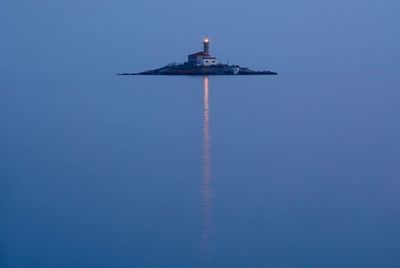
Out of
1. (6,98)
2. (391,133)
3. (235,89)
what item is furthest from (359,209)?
(235,89)

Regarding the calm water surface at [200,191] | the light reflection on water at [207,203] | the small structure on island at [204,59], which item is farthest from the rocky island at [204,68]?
the light reflection on water at [207,203]

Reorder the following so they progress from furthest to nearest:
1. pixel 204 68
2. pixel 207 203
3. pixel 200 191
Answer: pixel 204 68 → pixel 200 191 → pixel 207 203

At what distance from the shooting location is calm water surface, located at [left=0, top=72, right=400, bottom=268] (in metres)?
3.80

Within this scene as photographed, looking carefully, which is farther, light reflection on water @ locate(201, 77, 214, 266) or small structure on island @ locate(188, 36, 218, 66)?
small structure on island @ locate(188, 36, 218, 66)

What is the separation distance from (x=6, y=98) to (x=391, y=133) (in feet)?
26.7

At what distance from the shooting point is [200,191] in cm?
509

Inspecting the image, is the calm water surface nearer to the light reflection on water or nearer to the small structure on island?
the light reflection on water

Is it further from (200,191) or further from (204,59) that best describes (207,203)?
(204,59)

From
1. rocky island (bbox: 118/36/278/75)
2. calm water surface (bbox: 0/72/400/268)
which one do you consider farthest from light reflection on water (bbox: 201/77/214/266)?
rocky island (bbox: 118/36/278/75)

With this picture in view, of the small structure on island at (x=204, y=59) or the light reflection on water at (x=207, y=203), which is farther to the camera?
the small structure on island at (x=204, y=59)

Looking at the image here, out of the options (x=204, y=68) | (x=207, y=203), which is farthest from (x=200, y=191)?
(x=204, y=68)

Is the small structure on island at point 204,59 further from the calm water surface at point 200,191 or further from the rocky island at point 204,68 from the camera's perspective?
the calm water surface at point 200,191

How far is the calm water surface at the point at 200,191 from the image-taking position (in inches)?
150

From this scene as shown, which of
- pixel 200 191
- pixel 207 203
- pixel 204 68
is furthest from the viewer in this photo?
pixel 204 68
